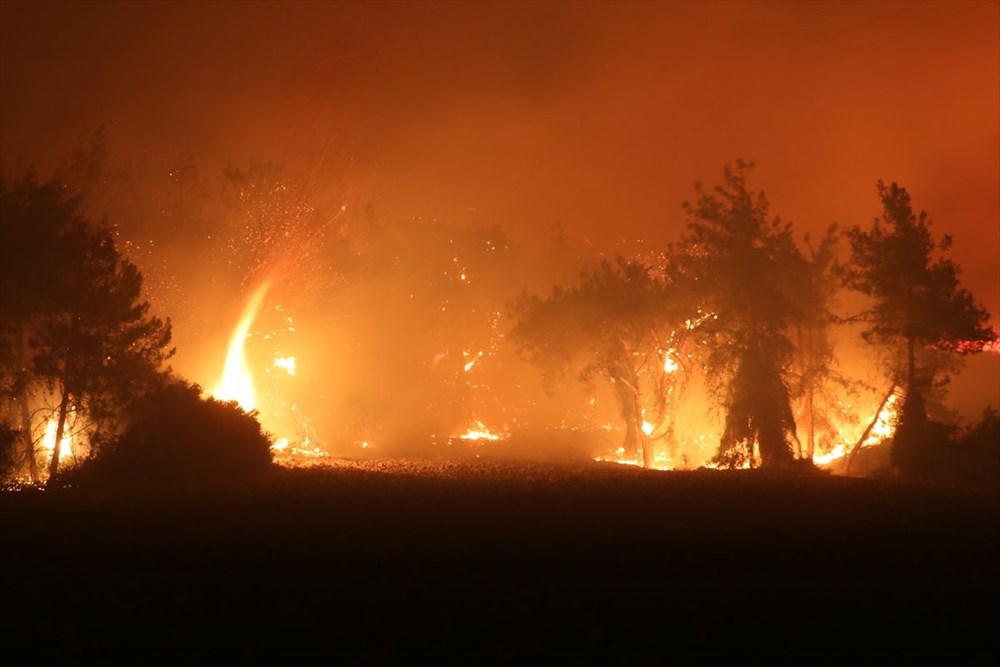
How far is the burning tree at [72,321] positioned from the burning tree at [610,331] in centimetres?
2144

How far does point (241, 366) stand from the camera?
4422 centimetres

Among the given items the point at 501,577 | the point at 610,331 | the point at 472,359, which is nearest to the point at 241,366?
the point at 610,331

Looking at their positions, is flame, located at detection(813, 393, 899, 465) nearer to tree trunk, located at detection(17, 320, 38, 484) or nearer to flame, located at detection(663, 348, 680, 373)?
flame, located at detection(663, 348, 680, 373)

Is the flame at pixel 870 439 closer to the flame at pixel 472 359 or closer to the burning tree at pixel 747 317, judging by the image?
the burning tree at pixel 747 317

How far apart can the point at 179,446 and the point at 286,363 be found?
27136 millimetres

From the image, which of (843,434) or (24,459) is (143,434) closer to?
(24,459)

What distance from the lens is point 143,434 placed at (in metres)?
24.6

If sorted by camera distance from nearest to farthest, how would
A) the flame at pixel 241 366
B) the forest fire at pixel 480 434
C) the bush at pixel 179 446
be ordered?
the bush at pixel 179 446 < the flame at pixel 241 366 < the forest fire at pixel 480 434

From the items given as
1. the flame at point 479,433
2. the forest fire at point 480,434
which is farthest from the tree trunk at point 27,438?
the flame at point 479,433

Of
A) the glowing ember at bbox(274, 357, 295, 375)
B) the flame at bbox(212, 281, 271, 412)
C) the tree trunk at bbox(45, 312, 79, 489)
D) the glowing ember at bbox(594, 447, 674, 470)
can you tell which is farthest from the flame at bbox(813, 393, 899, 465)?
the tree trunk at bbox(45, 312, 79, 489)

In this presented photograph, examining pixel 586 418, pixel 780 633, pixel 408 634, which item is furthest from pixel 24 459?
pixel 586 418

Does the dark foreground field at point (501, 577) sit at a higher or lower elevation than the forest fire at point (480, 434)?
lower

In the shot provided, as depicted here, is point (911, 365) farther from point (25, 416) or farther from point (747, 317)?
Answer: point (25, 416)

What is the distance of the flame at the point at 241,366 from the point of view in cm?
4312
